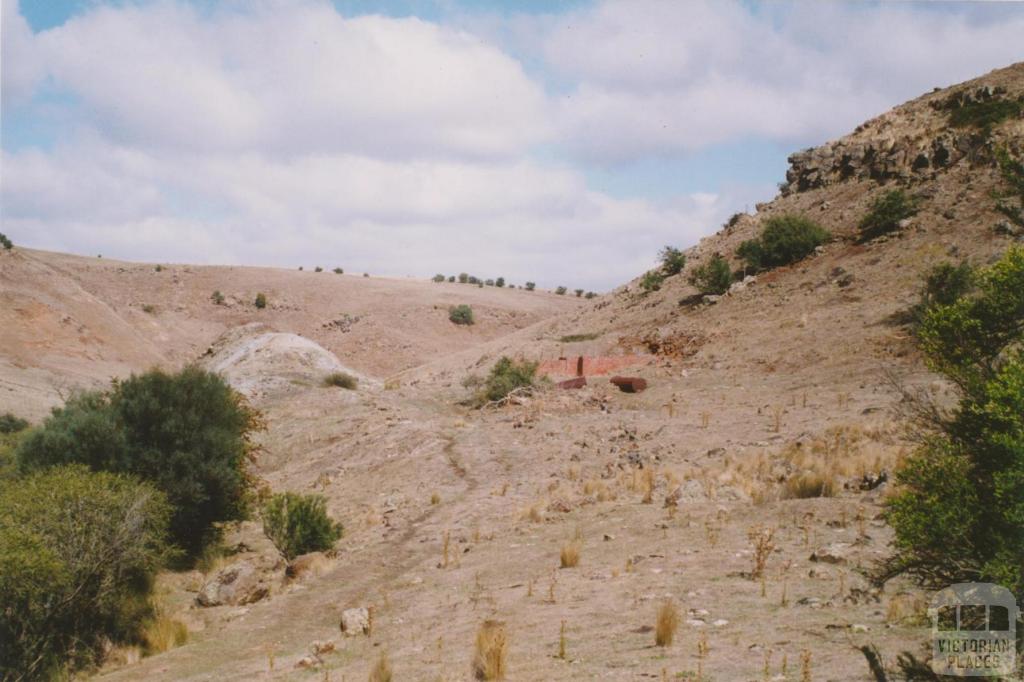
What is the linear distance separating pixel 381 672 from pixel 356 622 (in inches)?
87.6

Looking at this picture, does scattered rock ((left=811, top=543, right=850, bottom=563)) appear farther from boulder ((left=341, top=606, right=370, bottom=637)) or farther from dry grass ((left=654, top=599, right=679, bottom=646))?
boulder ((left=341, top=606, right=370, bottom=637))

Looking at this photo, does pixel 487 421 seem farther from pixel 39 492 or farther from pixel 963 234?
pixel 963 234

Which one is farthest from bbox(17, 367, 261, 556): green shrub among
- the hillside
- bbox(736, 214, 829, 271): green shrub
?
bbox(736, 214, 829, 271): green shrub

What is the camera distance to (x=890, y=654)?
231 inches

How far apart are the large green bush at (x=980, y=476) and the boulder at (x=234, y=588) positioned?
31.9 ft

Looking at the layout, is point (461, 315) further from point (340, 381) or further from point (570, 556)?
point (570, 556)

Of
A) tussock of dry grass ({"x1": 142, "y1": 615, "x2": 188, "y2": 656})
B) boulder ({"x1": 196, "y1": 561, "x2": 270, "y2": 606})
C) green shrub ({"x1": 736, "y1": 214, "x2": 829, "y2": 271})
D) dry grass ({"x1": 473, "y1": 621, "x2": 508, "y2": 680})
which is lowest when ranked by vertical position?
tussock of dry grass ({"x1": 142, "y1": 615, "x2": 188, "y2": 656})

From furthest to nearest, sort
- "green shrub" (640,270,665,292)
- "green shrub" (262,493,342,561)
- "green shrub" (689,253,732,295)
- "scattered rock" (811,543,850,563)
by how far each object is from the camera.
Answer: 1. "green shrub" (640,270,665,292)
2. "green shrub" (689,253,732,295)
3. "green shrub" (262,493,342,561)
4. "scattered rock" (811,543,850,563)

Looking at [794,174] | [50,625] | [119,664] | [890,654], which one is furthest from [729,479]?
[794,174]

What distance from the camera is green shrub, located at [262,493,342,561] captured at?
533 inches

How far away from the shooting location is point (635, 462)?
54.9 ft

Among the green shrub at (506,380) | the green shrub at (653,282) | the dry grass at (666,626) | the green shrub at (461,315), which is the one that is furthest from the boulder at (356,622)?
the green shrub at (461,315)

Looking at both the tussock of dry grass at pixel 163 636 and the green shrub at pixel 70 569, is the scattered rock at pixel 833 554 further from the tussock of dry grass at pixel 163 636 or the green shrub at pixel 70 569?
the green shrub at pixel 70 569

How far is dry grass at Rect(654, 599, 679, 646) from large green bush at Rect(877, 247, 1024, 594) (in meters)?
1.96
